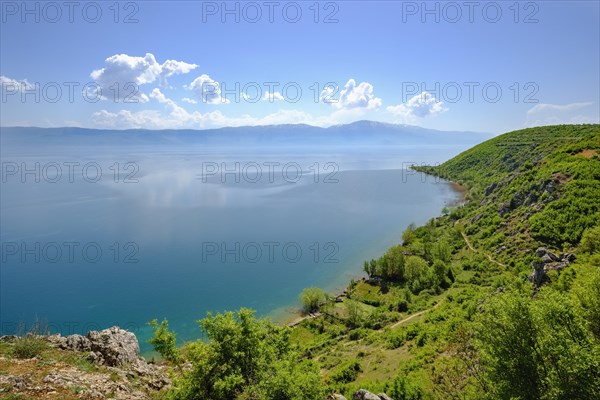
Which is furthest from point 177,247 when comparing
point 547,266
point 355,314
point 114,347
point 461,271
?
point 547,266

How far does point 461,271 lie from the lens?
50812 millimetres

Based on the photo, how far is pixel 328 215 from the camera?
3723 inches

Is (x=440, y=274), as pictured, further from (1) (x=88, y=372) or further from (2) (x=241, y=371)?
(1) (x=88, y=372)

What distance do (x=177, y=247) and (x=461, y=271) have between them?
51.8m

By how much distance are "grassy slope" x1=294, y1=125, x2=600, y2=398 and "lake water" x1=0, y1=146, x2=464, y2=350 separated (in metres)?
9.98

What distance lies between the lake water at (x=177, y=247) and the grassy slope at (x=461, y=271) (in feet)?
32.8

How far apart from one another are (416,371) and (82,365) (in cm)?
2219

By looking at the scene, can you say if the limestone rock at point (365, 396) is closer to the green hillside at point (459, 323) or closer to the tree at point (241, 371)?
the green hillside at point (459, 323)

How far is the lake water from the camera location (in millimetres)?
45750

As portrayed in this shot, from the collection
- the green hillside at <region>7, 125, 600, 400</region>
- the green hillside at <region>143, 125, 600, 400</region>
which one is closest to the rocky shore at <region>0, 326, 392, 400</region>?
the green hillside at <region>7, 125, 600, 400</region>

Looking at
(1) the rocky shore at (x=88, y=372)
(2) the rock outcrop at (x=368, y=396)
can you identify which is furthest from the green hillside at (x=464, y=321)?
(2) the rock outcrop at (x=368, y=396)

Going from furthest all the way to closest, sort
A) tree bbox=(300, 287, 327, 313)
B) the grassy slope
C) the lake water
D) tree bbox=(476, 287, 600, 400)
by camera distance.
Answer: the lake water
tree bbox=(300, 287, 327, 313)
the grassy slope
tree bbox=(476, 287, 600, 400)

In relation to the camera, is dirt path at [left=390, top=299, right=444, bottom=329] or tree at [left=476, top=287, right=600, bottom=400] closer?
tree at [left=476, top=287, right=600, bottom=400]

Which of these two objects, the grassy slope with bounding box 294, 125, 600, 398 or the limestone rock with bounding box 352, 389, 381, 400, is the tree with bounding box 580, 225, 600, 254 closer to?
the grassy slope with bounding box 294, 125, 600, 398
